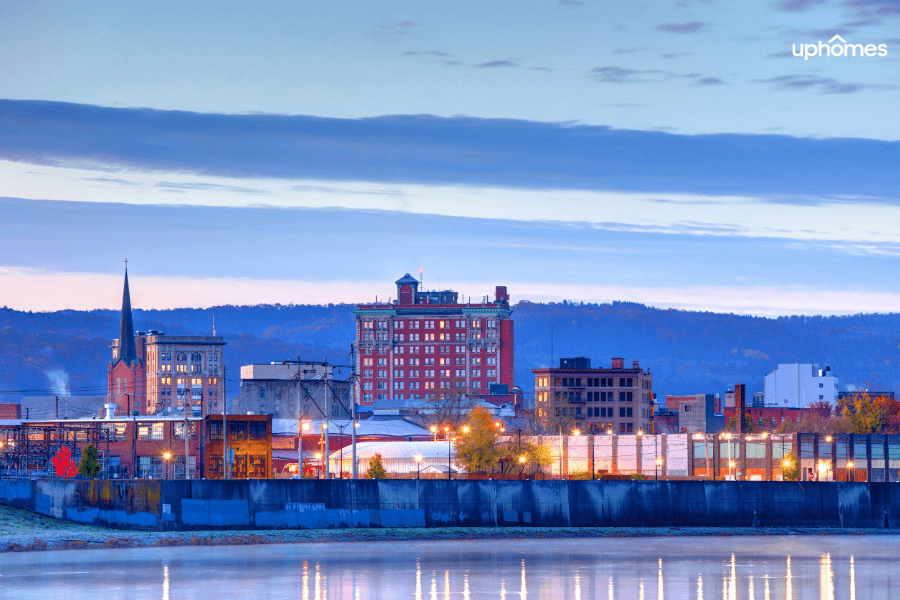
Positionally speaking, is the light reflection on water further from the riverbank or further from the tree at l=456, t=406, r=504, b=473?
the tree at l=456, t=406, r=504, b=473

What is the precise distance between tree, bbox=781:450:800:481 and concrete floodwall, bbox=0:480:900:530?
103 feet

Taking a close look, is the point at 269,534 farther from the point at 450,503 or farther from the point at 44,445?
the point at 44,445

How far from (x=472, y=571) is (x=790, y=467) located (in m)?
82.4

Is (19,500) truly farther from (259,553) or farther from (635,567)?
(635,567)

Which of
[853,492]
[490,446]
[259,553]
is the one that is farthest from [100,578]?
[490,446]

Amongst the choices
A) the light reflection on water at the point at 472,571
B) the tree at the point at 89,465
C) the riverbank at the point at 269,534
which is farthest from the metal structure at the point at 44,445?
the light reflection on water at the point at 472,571

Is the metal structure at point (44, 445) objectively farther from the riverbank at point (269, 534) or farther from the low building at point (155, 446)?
the riverbank at point (269, 534)

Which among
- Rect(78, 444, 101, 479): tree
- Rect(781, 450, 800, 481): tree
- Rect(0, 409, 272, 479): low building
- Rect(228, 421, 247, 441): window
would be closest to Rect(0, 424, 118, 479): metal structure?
Rect(0, 409, 272, 479): low building

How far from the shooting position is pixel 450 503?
11294 centimetres

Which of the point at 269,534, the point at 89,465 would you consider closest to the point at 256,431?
the point at 89,465

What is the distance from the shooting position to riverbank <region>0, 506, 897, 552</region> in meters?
99.0

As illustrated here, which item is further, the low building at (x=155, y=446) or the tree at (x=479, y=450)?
the tree at (x=479, y=450)

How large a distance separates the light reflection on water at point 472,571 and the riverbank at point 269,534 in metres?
4.03

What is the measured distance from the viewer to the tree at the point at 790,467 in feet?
499
